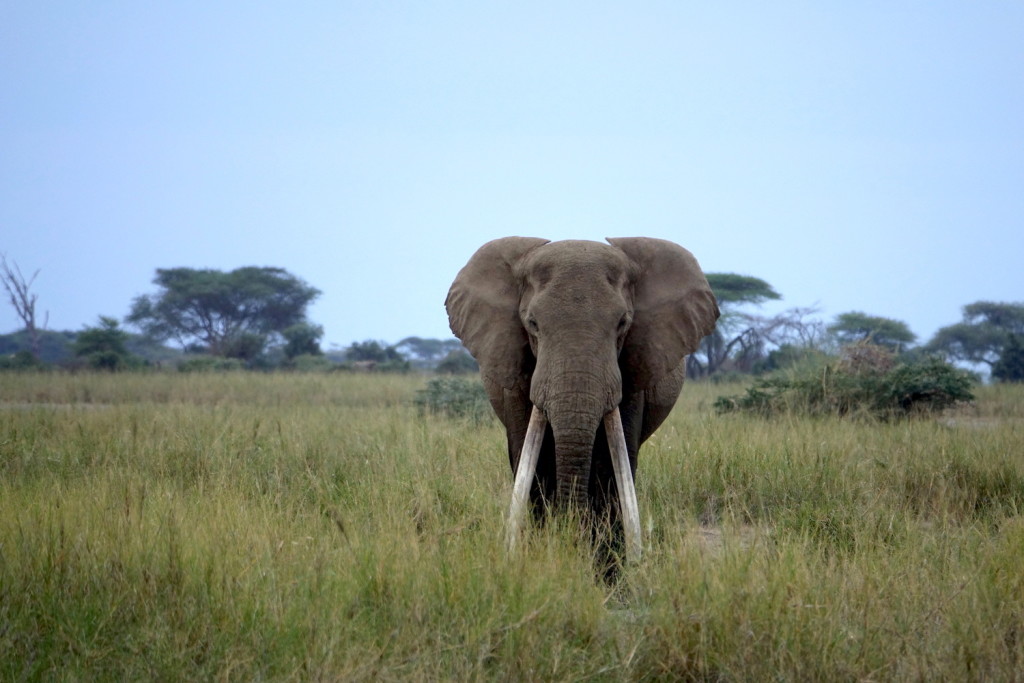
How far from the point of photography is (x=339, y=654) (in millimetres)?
3562

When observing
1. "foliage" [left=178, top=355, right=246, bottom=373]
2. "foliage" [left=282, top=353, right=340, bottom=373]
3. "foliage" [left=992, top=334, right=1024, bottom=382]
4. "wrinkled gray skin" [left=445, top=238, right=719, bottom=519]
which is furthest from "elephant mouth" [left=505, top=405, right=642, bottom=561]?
"foliage" [left=992, top=334, right=1024, bottom=382]

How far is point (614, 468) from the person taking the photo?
16.8 ft

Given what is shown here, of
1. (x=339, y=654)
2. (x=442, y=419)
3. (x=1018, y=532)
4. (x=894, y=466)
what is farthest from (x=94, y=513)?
(x=442, y=419)

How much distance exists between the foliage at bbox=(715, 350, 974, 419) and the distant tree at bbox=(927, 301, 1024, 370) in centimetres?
2369

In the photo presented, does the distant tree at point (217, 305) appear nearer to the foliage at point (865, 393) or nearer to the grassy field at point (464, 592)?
the foliage at point (865, 393)

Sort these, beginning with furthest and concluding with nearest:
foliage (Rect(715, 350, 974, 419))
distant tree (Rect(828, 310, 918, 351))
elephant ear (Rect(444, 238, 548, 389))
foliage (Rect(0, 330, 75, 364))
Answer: foliage (Rect(0, 330, 75, 364))
distant tree (Rect(828, 310, 918, 351))
foliage (Rect(715, 350, 974, 419))
elephant ear (Rect(444, 238, 548, 389))

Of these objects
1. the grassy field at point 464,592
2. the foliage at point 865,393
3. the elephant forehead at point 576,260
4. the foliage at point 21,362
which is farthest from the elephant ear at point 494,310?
the foliage at point 21,362

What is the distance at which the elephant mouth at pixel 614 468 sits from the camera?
495 centimetres

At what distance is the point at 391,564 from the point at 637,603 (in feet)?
3.30

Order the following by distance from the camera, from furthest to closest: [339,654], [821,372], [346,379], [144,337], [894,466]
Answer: [144,337]
[346,379]
[821,372]
[894,466]
[339,654]

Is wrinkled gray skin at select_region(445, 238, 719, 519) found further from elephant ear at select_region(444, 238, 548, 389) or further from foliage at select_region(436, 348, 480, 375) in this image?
foliage at select_region(436, 348, 480, 375)

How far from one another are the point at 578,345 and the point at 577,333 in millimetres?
61

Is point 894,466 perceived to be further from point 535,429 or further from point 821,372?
point 821,372

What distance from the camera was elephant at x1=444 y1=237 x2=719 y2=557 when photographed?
4758 millimetres
